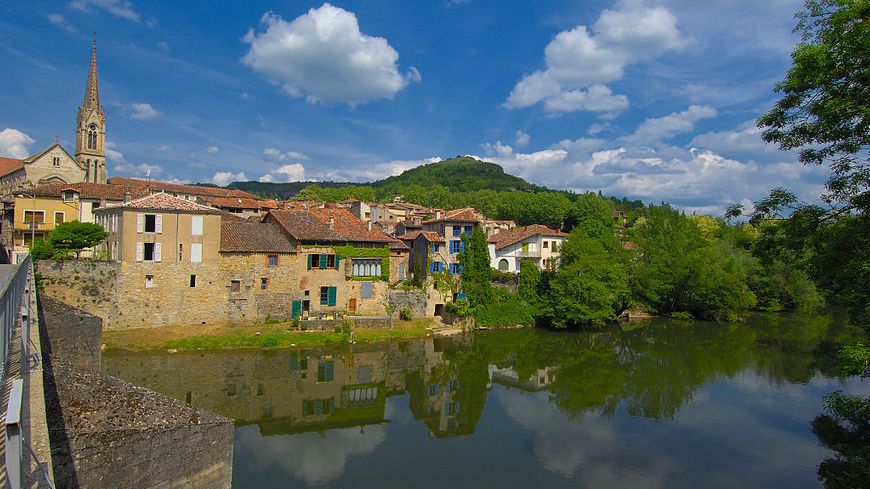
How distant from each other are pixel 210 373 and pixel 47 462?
21692 millimetres

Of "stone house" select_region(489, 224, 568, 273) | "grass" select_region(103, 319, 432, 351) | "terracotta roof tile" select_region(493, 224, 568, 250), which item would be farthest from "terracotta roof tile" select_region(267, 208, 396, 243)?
"terracotta roof tile" select_region(493, 224, 568, 250)

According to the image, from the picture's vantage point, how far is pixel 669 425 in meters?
22.9

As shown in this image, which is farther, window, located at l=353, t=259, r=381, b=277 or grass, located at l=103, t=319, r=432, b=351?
window, located at l=353, t=259, r=381, b=277

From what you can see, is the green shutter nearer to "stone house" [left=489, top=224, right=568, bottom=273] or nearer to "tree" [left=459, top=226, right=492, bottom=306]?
"tree" [left=459, top=226, right=492, bottom=306]

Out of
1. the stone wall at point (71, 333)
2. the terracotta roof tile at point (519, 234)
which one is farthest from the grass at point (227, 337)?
the terracotta roof tile at point (519, 234)

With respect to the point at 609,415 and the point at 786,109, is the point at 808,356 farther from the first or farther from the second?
the point at 786,109

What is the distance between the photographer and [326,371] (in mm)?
29328

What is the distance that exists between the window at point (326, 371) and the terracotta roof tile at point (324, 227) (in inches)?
437

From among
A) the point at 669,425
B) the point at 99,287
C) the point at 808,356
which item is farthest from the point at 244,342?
the point at 808,356

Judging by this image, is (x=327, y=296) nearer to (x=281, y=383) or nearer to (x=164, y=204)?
(x=281, y=383)

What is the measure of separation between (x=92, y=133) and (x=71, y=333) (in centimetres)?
7081

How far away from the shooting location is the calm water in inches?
716

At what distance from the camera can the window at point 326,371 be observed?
28156 millimetres

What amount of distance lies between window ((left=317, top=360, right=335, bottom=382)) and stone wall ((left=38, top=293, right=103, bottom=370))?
11.3 metres
